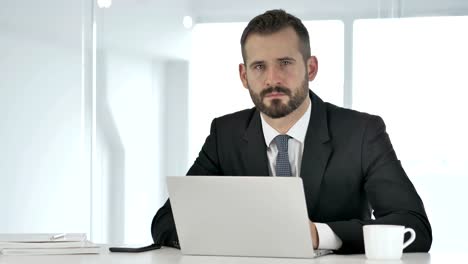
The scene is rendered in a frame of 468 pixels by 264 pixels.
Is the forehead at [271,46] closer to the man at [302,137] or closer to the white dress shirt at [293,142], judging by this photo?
the man at [302,137]

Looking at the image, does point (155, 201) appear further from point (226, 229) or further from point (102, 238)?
point (226, 229)

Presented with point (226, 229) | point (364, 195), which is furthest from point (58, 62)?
point (226, 229)

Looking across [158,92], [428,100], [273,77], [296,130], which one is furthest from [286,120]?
[158,92]

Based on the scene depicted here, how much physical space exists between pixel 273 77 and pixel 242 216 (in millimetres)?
760

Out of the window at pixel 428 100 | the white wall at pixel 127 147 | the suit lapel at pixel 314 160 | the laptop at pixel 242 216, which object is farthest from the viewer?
the white wall at pixel 127 147

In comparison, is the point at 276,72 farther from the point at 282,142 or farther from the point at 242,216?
the point at 242,216

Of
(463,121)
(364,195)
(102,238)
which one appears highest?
(463,121)

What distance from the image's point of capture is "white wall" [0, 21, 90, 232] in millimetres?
4812

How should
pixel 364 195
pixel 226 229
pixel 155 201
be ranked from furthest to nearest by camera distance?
pixel 155 201 < pixel 364 195 < pixel 226 229

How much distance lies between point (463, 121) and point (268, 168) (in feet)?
5.90

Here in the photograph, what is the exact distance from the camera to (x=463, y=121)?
4438 millimetres

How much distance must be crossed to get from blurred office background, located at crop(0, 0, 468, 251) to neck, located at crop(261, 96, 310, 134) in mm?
1607

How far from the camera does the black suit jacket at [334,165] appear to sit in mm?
2697

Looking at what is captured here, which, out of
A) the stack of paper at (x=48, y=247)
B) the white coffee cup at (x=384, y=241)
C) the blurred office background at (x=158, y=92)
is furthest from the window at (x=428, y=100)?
the stack of paper at (x=48, y=247)
